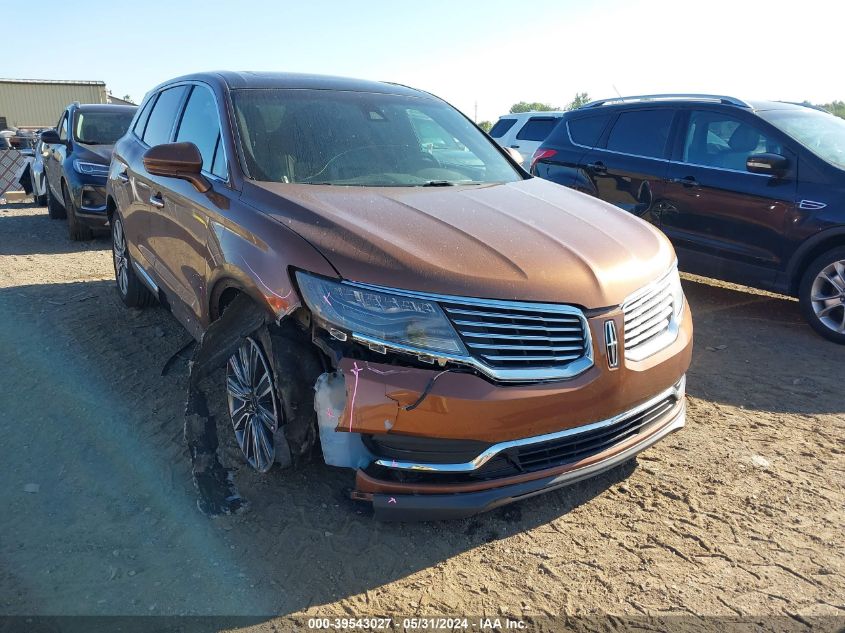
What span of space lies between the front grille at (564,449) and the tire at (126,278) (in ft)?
12.3

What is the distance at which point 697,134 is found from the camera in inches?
250

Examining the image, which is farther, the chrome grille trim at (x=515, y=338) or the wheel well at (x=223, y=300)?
the wheel well at (x=223, y=300)

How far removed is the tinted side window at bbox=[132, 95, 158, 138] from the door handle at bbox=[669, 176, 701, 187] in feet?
14.7

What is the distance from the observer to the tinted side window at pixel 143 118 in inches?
211

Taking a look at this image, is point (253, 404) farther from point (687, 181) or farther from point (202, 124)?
point (687, 181)

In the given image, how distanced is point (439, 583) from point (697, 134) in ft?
17.1

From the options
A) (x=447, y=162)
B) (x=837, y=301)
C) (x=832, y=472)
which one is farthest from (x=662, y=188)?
(x=832, y=472)

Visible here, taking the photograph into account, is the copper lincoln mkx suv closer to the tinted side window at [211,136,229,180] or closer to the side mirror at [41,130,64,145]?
the tinted side window at [211,136,229,180]

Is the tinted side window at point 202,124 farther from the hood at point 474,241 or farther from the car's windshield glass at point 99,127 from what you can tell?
the car's windshield glass at point 99,127

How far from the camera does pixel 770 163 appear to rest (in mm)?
5574

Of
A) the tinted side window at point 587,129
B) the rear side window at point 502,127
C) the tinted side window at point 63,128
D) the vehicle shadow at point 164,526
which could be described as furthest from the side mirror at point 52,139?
the rear side window at point 502,127

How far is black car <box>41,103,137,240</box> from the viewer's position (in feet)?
28.5

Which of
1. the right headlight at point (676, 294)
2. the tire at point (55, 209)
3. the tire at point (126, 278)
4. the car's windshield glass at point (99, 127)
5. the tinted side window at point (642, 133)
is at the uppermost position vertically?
the tinted side window at point (642, 133)

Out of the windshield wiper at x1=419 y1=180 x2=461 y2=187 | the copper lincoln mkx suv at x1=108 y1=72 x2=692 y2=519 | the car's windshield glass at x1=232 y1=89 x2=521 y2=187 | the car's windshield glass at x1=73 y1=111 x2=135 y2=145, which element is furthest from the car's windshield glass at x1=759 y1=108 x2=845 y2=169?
the car's windshield glass at x1=73 y1=111 x2=135 y2=145
